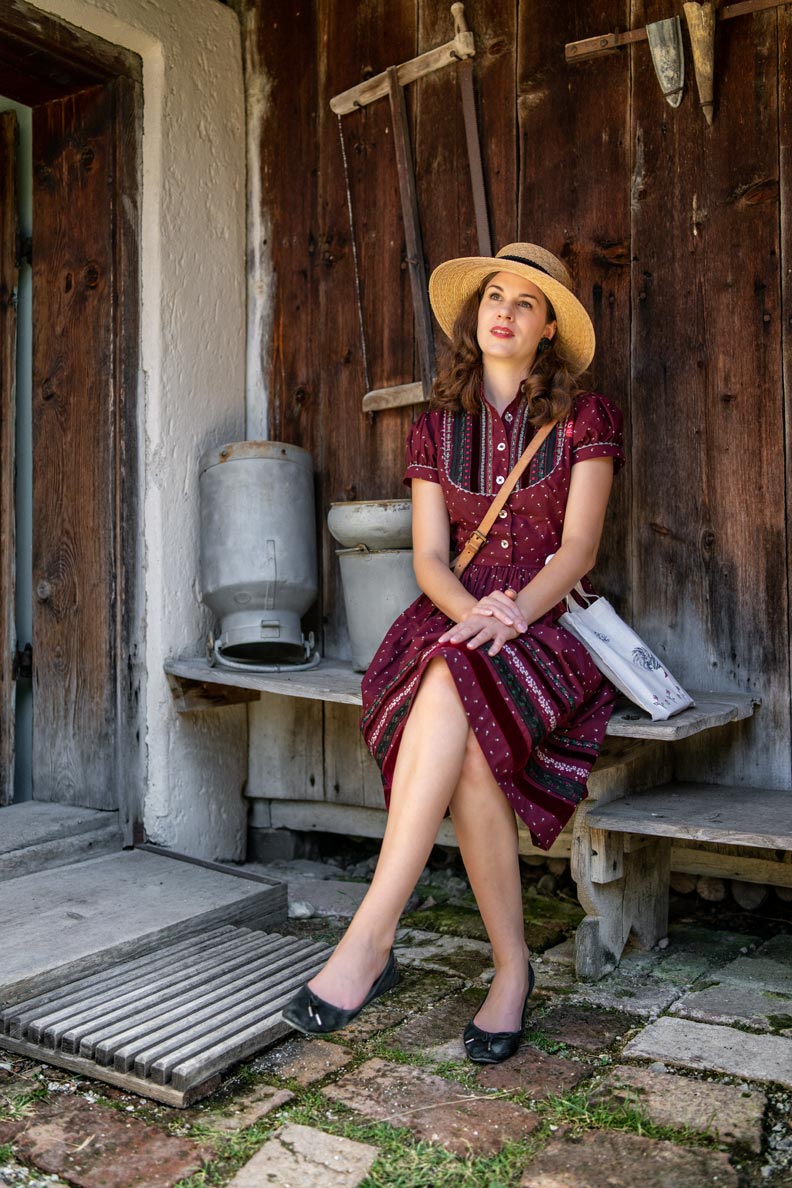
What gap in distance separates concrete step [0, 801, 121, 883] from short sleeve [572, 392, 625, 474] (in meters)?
1.73

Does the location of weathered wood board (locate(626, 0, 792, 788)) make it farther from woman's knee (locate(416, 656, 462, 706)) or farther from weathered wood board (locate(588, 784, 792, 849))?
woman's knee (locate(416, 656, 462, 706))

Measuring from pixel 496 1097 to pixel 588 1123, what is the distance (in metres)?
0.18

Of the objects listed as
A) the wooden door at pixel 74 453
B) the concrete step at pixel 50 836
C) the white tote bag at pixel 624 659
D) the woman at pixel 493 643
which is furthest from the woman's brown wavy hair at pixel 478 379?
the concrete step at pixel 50 836

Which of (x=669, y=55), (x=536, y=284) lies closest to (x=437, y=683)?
A: (x=536, y=284)

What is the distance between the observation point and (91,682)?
330 cm

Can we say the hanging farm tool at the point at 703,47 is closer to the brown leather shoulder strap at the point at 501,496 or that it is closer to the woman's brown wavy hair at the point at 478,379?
the woman's brown wavy hair at the point at 478,379

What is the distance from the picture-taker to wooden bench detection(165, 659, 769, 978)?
240 centimetres

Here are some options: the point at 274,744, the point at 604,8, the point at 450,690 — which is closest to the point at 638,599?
the point at 450,690

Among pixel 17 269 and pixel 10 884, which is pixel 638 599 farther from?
pixel 17 269

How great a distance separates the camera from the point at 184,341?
3389mm

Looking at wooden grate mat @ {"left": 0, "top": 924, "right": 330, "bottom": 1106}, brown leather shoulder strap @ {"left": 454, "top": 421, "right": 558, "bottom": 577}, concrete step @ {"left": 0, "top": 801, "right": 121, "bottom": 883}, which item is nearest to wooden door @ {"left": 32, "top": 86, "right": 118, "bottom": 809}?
concrete step @ {"left": 0, "top": 801, "right": 121, "bottom": 883}

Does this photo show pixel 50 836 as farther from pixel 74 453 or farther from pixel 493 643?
pixel 493 643

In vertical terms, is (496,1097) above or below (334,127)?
below

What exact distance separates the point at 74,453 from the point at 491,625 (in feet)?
5.35
